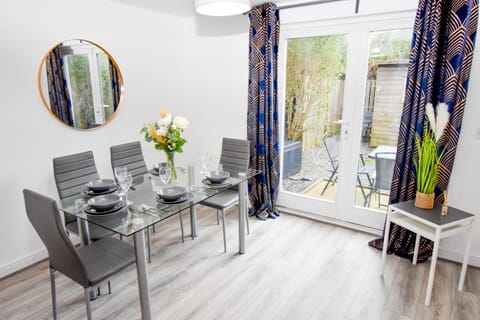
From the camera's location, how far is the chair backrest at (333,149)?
3.37 meters

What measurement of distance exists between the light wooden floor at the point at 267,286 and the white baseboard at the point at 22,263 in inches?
2.7

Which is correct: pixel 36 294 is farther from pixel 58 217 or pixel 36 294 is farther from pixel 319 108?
pixel 319 108

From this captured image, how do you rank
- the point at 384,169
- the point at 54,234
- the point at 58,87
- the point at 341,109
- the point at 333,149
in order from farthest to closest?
the point at 333,149 → the point at 341,109 → the point at 384,169 → the point at 58,87 → the point at 54,234

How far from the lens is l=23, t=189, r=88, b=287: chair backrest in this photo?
1637 mm

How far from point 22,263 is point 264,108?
108 inches

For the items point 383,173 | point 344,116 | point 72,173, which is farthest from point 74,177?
point 383,173

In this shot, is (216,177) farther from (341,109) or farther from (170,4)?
(170,4)

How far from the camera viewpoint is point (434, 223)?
2.16 m

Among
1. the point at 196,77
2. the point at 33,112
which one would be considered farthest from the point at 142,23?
the point at 33,112

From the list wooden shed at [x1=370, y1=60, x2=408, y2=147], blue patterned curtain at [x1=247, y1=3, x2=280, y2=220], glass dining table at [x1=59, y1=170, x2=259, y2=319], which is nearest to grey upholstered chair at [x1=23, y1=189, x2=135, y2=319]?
glass dining table at [x1=59, y1=170, x2=259, y2=319]

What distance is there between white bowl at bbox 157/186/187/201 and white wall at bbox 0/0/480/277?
4.05 feet

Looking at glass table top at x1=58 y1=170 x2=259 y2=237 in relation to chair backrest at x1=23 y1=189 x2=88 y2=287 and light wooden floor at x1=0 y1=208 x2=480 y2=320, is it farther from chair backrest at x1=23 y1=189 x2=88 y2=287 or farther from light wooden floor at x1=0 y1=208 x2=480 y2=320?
light wooden floor at x1=0 y1=208 x2=480 y2=320

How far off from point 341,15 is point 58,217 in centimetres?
298

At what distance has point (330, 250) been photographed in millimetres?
2973
